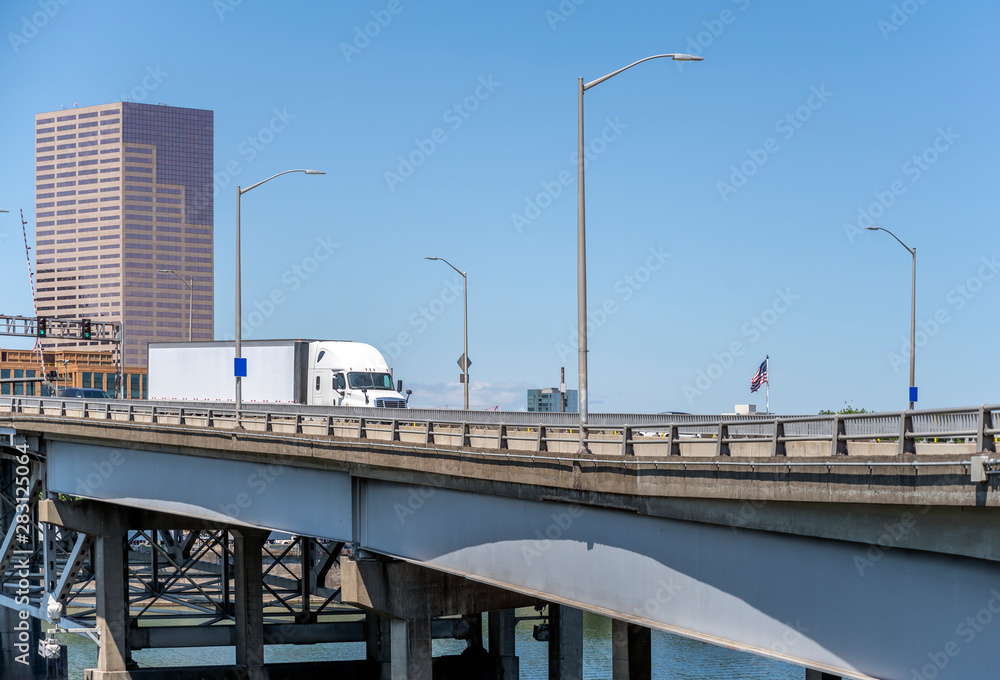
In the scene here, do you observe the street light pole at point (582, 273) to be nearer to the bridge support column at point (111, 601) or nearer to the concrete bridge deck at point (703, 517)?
the concrete bridge deck at point (703, 517)

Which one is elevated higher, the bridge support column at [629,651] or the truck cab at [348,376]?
the truck cab at [348,376]

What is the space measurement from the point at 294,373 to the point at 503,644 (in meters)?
14.4

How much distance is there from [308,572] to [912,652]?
111 feet

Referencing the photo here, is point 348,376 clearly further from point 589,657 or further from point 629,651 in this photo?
point 589,657

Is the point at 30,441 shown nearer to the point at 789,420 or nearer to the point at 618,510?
the point at 618,510

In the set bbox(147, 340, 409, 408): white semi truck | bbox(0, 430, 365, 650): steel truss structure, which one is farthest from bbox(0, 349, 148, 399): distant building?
bbox(147, 340, 409, 408): white semi truck

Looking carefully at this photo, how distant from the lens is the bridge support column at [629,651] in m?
32.2

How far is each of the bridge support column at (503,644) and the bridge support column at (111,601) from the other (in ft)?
47.8

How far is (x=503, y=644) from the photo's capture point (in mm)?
45938

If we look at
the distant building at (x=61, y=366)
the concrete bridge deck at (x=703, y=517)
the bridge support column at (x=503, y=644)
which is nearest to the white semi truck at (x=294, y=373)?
the bridge support column at (x=503, y=644)

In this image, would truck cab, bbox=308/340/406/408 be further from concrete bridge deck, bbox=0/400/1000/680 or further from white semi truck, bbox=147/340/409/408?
concrete bridge deck, bbox=0/400/1000/680

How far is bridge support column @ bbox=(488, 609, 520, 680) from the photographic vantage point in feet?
148

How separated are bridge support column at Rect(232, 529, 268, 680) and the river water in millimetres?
17073

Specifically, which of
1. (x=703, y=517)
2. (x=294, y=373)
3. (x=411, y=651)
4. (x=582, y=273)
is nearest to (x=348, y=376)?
(x=294, y=373)
